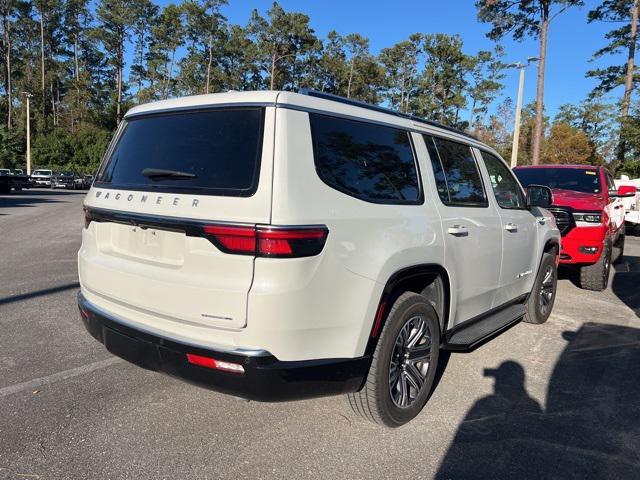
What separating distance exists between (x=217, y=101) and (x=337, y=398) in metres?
2.13

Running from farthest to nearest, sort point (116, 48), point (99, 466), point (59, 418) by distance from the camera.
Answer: point (116, 48)
point (59, 418)
point (99, 466)

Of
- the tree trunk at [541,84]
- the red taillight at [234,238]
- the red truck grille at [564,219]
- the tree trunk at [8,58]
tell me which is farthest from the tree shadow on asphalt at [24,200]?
the tree trunk at [8,58]

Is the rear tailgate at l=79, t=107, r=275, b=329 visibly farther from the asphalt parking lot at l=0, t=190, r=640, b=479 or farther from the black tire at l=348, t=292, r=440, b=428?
the black tire at l=348, t=292, r=440, b=428

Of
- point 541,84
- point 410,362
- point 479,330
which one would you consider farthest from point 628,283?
point 541,84

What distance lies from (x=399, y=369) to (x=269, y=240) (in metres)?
1.36

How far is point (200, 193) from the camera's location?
2.47 m

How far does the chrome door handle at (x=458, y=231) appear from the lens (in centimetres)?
329

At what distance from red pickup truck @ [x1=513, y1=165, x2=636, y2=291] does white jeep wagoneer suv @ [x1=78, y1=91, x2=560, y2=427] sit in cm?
384

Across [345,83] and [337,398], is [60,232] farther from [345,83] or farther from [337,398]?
[345,83]

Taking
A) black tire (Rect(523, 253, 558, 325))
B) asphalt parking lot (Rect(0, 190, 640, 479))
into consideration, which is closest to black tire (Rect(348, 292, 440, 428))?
asphalt parking lot (Rect(0, 190, 640, 479))

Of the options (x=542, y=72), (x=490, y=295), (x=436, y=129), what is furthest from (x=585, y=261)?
(x=542, y=72)

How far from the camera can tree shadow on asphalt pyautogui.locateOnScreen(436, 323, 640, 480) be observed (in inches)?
106

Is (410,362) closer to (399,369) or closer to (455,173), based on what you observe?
(399,369)

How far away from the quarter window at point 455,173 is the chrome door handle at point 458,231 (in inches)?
6.9
